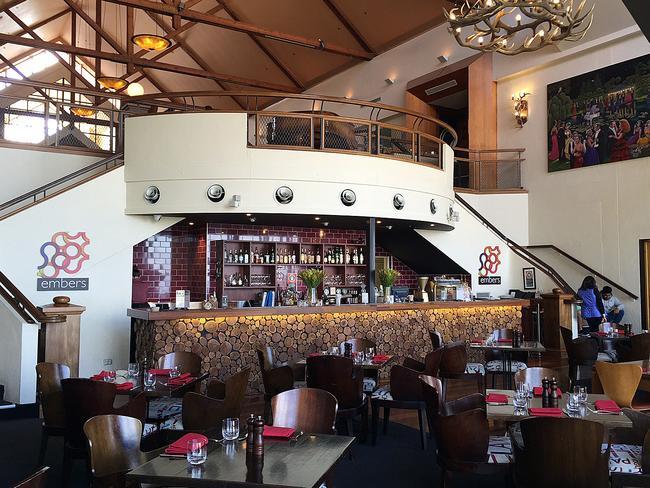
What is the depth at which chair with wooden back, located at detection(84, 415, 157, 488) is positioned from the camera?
3.21m

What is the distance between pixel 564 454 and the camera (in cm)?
327

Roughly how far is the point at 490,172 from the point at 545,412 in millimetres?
11479

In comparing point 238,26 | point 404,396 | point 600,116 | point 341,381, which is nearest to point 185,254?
point 238,26

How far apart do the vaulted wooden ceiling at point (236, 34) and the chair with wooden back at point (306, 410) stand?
11.9 meters

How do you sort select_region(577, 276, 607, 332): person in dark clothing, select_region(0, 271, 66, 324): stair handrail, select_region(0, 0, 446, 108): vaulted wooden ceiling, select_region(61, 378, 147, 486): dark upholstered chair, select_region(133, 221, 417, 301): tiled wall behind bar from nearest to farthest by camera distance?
select_region(61, 378, 147, 486): dark upholstered chair → select_region(0, 271, 66, 324): stair handrail → select_region(577, 276, 607, 332): person in dark clothing → select_region(133, 221, 417, 301): tiled wall behind bar → select_region(0, 0, 446, 108): vaulted wooden ceiling

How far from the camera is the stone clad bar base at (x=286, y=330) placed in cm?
777

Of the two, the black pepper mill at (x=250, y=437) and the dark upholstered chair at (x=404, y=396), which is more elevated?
the black pepper mill at (x=250, y=437)

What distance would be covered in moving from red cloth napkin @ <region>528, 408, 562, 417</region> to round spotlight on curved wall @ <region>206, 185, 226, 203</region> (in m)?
5.76

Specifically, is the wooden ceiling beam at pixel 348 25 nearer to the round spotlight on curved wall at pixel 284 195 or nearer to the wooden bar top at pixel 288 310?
the round spotlight on curved wall at pixel 284 195

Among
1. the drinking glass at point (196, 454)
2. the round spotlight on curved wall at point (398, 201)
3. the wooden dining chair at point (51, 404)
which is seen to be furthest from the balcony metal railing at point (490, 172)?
the drinking glass at point (196, 454)

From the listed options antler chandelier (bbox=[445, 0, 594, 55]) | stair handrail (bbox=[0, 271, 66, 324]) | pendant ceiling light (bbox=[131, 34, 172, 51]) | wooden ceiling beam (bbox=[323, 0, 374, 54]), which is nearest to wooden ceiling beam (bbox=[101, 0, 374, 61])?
wooden ceiling beam (bbox=[323, 0, 374, 54])

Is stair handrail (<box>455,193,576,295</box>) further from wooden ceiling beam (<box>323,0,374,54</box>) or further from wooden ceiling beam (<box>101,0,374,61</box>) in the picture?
wooden ceiling beam (<box>323,0,374,54</box>)

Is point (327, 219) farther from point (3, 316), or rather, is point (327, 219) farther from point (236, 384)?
point (236, 384)

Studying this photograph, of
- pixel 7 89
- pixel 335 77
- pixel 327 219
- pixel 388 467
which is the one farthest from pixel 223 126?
pixel 7 89
